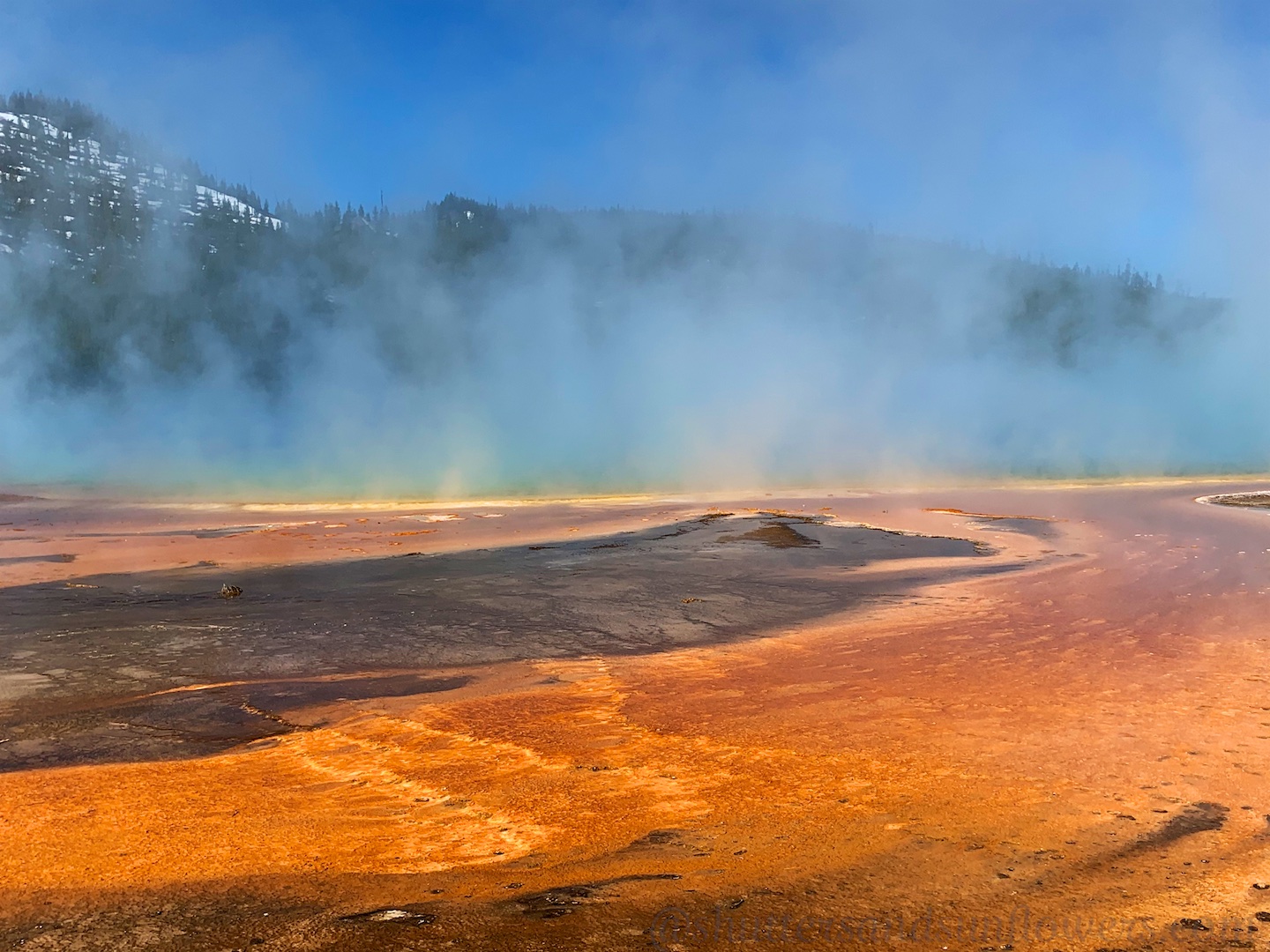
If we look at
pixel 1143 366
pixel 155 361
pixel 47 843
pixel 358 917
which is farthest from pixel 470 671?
pixel 1143 366

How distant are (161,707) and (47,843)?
220 cm

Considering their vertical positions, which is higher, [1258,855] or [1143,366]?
[1143,366]

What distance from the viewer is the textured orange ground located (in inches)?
123

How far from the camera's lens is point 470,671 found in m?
6.95

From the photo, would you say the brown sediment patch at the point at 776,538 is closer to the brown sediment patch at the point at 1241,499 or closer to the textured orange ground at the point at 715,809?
the textured orange ground at the point at 715,809

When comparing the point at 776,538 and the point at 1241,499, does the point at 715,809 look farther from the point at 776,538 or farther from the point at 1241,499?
the point at 1241,499

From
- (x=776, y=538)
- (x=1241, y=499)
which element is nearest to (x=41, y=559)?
(x=776, y=538)

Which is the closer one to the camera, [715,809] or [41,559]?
[715,809]

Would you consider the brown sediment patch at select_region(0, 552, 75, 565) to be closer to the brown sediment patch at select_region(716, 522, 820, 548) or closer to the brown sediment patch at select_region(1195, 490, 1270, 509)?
the brown sediment patch at select_region(716, 522, 820, 548)

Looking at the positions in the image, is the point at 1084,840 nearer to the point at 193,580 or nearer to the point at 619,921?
the point at 619,921

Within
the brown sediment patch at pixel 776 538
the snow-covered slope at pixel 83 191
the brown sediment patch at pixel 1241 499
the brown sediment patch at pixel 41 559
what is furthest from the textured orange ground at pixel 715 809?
the snow-covered slope at pixel 83 191

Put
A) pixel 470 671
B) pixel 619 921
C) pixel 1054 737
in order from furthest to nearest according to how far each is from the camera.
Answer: pixel 470 671 < pixel 1054 737 < pixel 619 921

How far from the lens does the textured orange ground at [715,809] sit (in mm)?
3115

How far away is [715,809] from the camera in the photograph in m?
4.09
